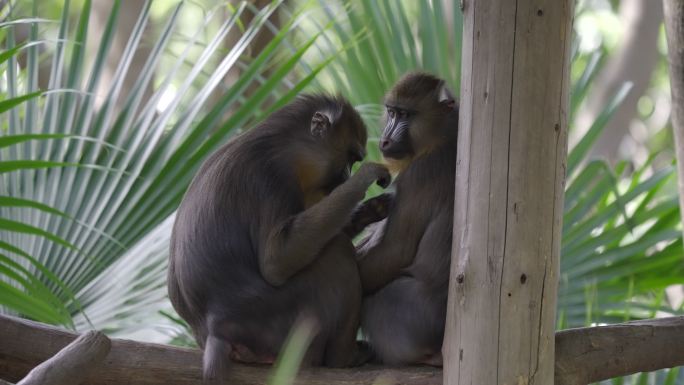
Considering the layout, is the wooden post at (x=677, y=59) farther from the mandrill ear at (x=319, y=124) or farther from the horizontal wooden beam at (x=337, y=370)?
the mandrill ear at (x=319, y=124)

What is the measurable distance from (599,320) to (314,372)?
1892 millimetres

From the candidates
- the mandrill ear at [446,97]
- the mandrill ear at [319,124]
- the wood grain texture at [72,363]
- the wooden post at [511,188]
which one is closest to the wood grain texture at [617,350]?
the wooden post at [511,188]

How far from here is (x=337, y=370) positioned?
3299mm

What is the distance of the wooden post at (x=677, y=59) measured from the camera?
12.1ft

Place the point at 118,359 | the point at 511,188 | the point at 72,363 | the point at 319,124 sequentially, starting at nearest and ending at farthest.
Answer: the point at 72,363 < the point at 511,188 < the point at 118,359 < the point at 319,124

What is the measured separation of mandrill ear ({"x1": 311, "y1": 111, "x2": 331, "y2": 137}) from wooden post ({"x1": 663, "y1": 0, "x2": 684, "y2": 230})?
1.37 metres

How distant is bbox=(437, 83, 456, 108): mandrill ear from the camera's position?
3.56 meters

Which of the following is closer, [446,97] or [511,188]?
[511,188]

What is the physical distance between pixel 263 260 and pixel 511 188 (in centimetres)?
97

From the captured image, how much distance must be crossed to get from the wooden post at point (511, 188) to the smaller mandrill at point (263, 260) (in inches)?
23.5

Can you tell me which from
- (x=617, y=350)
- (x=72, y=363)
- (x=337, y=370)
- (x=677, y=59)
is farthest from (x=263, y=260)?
(x=677, y=59)

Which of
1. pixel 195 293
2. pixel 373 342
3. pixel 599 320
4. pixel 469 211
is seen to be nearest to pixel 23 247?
pixel 195 293

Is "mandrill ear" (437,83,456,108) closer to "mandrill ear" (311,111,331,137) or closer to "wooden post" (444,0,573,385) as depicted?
"mandrill ear" (311,111,331,137)

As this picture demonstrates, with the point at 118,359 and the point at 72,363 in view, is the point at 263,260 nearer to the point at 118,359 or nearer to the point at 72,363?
the point at 118,359
